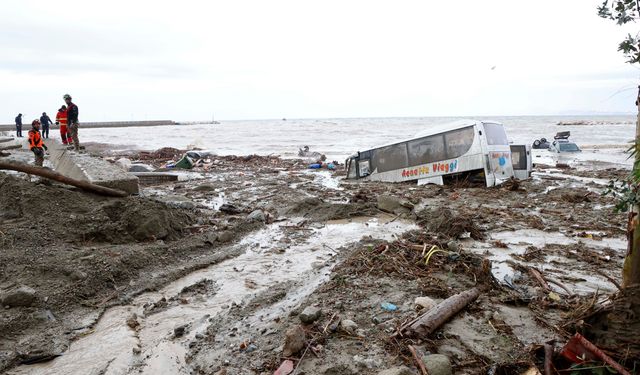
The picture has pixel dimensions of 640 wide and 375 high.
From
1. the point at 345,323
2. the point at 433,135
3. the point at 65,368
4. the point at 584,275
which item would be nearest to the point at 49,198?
the point at 65,368

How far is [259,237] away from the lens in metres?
8.06

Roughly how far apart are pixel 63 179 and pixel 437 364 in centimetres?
768

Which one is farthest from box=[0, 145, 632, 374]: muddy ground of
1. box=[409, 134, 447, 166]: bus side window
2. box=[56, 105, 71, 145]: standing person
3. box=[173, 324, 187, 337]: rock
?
A: box=[56, 105, 71, 145]: standing person

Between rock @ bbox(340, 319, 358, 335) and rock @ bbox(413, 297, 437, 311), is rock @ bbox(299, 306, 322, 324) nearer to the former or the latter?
rock @ bbox(340, 319, 358, 335)

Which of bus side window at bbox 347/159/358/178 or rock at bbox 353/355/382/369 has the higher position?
bus side window at bbox 347/159/358/178

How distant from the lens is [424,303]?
422 cm

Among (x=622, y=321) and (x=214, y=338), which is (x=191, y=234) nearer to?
(x=214, y=338)

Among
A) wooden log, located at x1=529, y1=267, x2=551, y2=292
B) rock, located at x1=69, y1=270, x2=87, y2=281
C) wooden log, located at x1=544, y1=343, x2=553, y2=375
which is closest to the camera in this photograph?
wooden log, located at x1=544, y1=343, x2=553, y2=375

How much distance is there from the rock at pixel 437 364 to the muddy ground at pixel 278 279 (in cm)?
16

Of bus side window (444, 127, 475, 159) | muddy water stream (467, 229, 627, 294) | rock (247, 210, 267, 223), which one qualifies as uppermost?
bus side window (444, 127, 475, 159)

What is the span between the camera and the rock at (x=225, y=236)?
757 cm

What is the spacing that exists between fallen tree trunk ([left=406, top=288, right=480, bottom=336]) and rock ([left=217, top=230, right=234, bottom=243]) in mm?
4571

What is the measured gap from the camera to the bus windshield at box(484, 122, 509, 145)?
12.4 metres

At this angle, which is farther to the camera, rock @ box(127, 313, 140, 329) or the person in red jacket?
the person in red jacket
